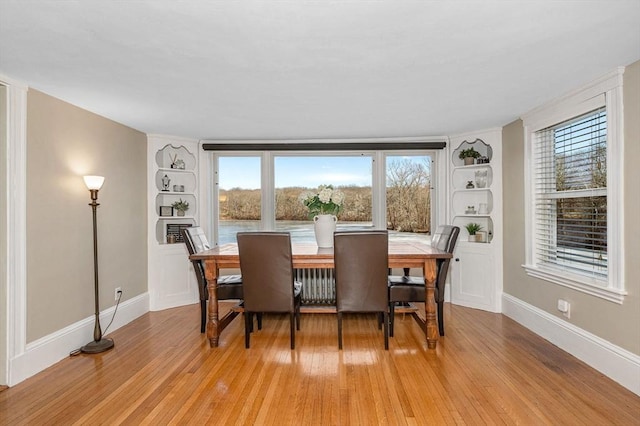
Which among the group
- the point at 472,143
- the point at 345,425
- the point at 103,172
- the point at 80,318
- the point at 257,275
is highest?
the point at 472,143

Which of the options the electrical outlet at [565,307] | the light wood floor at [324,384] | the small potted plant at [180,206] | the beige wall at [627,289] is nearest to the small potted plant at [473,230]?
the beige wall at [627,289]

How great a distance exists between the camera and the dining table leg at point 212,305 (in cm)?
321

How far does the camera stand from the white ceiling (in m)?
1.73

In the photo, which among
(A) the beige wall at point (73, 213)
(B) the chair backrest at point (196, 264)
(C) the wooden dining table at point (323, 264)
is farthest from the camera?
(B) the chair backrest at point (196, 264)

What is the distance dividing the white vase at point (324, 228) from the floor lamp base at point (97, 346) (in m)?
2.16

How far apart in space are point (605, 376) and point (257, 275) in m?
2.74

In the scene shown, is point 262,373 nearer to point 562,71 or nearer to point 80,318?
point 80,318

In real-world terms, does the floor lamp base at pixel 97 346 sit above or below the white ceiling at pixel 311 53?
below

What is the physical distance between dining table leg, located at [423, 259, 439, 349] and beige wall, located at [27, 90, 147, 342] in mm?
3113

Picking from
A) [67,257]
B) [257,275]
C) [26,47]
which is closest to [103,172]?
[67,257]

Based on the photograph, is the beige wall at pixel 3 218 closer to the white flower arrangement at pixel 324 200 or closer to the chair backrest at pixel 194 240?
the chair backrest at pixel 194 240

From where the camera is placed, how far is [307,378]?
260 cm

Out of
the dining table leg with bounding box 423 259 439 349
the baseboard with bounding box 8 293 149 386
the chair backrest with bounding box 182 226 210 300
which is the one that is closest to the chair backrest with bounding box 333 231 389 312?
the dining table leg with bounding box 423 259 439 349

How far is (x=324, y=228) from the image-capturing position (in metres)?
3.78
